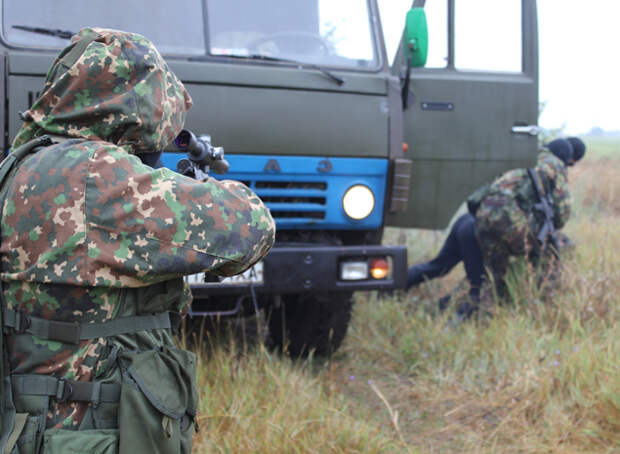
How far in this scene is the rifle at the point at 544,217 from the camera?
15.2 feet

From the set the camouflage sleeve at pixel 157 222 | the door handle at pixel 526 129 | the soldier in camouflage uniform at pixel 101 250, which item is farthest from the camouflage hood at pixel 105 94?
the door handle at pixel 526 129

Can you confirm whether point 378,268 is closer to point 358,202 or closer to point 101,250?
point 358,202

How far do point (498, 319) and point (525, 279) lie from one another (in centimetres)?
56

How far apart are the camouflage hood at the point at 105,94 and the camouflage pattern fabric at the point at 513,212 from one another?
11.2ft

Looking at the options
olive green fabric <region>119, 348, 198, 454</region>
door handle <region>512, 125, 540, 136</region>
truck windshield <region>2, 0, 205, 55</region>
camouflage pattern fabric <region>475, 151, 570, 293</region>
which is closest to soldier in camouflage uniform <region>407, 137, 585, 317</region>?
camouflage pattern fabric <region>475, 151, 570, 293</region>

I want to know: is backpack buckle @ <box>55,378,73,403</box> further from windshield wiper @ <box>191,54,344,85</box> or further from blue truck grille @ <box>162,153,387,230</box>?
windshield wiper @ <box>191,54,344,85</box>

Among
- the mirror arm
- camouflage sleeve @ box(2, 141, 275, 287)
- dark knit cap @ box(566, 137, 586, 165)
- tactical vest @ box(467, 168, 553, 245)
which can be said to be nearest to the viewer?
camouflage sleeve @ box(2, 141, 275, 287)

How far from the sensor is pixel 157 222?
4.73 ft

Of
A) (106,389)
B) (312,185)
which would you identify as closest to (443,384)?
(312,185)

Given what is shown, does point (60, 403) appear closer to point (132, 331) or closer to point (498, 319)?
point (132, 331)

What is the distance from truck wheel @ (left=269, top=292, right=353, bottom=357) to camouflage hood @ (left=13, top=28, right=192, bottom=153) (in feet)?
6.86

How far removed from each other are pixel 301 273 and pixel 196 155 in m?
1.35

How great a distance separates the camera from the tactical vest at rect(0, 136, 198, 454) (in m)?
1.45

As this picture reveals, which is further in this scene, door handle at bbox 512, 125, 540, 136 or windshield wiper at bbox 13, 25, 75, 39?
door handle at bbox 512, 125, 540, 136
